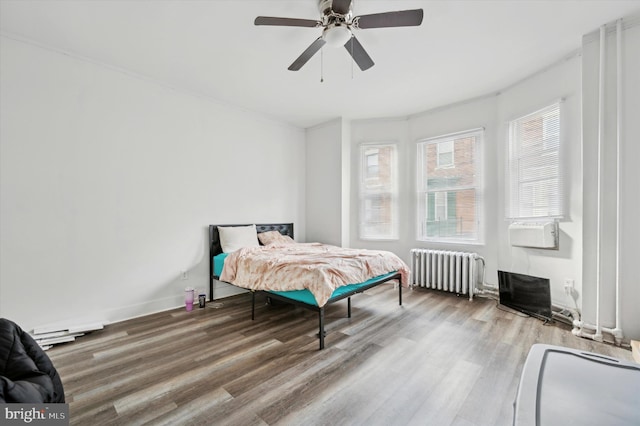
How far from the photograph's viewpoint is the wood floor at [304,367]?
1.66m

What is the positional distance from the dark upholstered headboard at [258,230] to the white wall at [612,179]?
4018 mm

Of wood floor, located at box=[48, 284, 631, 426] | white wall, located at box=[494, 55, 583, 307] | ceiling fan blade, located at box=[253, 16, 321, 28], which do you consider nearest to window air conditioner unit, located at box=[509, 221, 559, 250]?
white wall, located at box=[494, 55, 583, 307]

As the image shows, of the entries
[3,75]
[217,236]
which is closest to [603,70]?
[217,236]

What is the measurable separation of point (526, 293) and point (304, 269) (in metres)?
2.79

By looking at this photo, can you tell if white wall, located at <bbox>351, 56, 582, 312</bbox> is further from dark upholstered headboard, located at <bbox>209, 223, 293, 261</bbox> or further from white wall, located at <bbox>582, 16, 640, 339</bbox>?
dark upholstered headboard, located at <bbox>209, 223, 293, 261</bbox>

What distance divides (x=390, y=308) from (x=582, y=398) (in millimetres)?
2862

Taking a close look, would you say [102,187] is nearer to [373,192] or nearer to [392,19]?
[392,19]

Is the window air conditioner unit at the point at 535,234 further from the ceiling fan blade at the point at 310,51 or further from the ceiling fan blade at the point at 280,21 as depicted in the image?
the ceiling fan blade at the point at 280,21

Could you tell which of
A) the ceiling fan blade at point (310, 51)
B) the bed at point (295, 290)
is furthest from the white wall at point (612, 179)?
the ceiling fan blade at point (310, 51)

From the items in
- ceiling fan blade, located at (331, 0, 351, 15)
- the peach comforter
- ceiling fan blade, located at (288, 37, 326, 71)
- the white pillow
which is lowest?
the peach comforter

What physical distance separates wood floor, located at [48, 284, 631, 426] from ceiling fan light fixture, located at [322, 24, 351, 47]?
104 inches

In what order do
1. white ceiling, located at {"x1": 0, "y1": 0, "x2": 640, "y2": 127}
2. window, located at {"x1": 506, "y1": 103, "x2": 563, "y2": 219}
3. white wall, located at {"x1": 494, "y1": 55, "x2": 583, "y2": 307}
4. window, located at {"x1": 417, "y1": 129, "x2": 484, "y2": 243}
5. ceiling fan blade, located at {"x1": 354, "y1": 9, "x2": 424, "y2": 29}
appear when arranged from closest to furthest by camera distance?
1. ceiling fan blade, located at {"x1": 354, "y1": 9, "x2": 424, "y2": 29}
2. white ceiling, located at {"x1": 0, "y1": 0, "x2": 640, "y2": 127}
3. white wall, located at {"x1": 494, "y1": 55, "x2": 583, "y2": 307}
4. window, located at {"x1": 506, "y1": 103, "x2": 563, "y2": 219}
5. window, located at {"x1": 417, "y1": 129, "x2": 484, "y2": 243}

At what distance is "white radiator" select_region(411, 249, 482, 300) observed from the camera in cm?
388

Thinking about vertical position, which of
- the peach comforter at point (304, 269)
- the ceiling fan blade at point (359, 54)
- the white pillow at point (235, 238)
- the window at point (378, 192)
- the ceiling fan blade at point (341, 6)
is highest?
the ceiling fan blade at point (341, 6)
